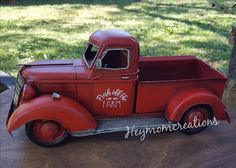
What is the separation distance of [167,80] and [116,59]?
0.71ft

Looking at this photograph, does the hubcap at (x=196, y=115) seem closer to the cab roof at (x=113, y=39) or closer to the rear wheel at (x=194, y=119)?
the rear wheel at (x=194, y=119)

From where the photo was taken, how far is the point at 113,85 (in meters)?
1.34

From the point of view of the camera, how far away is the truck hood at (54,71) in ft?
4.38

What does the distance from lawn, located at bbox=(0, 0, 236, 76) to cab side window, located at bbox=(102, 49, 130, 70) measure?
69.9 inches

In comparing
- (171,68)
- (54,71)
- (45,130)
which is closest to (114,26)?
(171,68)

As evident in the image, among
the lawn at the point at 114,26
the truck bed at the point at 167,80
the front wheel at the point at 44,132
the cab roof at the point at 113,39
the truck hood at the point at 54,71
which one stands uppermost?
the cab roof at the point at 113,39

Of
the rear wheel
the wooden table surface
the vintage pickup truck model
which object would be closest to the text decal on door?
Answer: the vintage pickup truck model

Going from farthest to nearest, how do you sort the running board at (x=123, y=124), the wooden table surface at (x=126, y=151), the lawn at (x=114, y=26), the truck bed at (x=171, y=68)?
the lawn at (x=114, y=26), the truck bed at (x=171, y=68), the running board at (x=123, y=124), the wooden table surface at (x=126, y=151)

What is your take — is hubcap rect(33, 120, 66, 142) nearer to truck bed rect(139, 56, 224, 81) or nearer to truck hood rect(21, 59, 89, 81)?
truck hood rect(21, 59, 89, 81)

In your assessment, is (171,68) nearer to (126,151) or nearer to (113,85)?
(113,85)

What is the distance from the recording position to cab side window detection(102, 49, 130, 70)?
1354 mm

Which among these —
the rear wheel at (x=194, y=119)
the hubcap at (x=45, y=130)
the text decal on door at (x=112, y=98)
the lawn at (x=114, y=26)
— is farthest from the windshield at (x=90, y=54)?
the lawn at (x=114, y=26)

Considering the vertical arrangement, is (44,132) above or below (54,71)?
below

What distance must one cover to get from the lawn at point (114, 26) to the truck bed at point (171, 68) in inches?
63.4
